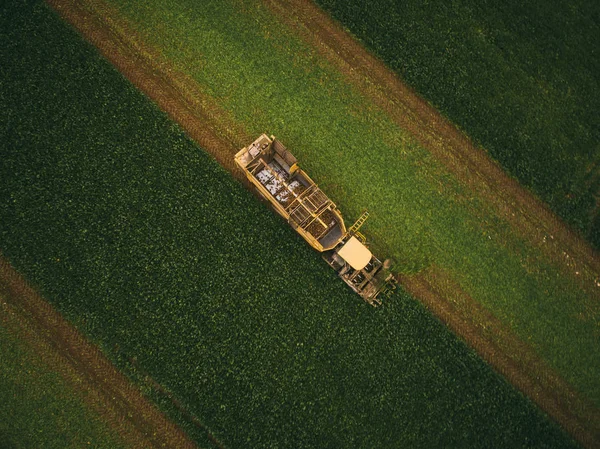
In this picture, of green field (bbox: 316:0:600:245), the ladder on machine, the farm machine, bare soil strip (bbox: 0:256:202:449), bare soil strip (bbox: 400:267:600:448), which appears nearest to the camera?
the farm machine

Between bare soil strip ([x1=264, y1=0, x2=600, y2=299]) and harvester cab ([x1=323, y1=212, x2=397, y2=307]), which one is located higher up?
bare soil strip ([x1=264, y1=0, x2=600, y2=299])

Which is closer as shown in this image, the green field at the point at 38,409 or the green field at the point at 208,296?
the green field at the point at 38,409

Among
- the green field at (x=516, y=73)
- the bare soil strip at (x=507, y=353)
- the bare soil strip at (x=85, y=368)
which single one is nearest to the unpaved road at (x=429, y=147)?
the bare soil strip at (x=507, y=353)

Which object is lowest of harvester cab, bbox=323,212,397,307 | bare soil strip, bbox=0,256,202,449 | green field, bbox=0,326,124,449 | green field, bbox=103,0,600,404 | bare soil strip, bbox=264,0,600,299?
green field, bbox=0,326,124,449

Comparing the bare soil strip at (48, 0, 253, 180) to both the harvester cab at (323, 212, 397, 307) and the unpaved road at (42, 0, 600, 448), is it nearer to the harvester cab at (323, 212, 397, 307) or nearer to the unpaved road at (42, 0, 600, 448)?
the unpaved road at (42, 0, 600, 448)

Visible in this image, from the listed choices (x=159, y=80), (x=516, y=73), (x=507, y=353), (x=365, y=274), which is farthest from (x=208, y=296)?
(x=516, y=73)

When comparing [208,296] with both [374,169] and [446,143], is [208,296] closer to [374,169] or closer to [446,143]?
[374,169]

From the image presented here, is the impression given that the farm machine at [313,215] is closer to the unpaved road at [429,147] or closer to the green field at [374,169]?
the green field at [374,169]

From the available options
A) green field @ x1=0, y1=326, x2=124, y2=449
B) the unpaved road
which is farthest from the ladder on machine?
green field @ x1=0, y1=326, x2=124, y2=449
